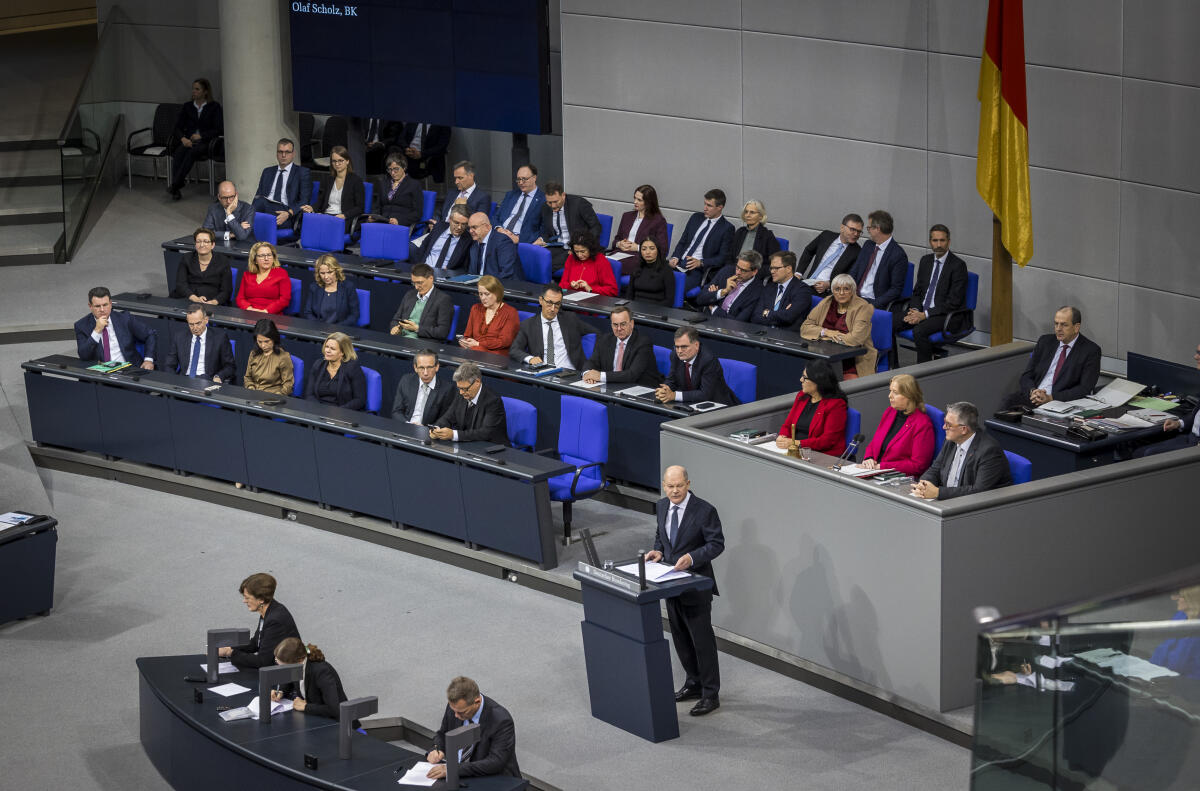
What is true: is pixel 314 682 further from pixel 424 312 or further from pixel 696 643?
pixel 424 312

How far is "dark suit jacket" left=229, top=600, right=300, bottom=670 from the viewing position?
26.1ft

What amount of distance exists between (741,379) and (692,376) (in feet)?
1.05

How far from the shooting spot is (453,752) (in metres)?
6.60

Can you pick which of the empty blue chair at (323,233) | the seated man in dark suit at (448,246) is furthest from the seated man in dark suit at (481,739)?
the empty blue chair at (323,233)

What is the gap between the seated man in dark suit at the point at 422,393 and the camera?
10805mm

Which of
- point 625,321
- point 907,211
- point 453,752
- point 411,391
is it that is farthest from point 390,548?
point 907,211

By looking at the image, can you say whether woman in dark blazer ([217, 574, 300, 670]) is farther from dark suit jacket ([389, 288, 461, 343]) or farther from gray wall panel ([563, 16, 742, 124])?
gray wall panel ([563, 16, 742, 124])

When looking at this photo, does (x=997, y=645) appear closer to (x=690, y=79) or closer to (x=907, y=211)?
(x=907, y=211)

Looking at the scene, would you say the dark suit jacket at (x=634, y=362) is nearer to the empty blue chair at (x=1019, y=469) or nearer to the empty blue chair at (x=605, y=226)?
the empty blue chair at (x=1019, y=469)

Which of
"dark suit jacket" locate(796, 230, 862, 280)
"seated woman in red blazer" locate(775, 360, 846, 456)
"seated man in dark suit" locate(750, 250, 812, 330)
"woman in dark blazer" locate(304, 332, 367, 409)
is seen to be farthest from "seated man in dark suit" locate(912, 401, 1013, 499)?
"dark suit jacket" locate(796, 230, 862, 280)

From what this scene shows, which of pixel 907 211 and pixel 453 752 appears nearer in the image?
pixel 453 752

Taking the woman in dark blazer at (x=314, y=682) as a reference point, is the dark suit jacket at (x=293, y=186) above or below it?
above

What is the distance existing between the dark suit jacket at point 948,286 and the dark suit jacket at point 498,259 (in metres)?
3.14

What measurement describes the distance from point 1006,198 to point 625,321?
8.53 ft
